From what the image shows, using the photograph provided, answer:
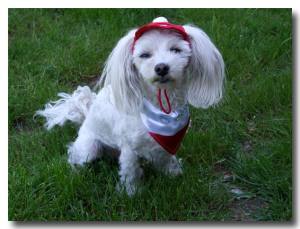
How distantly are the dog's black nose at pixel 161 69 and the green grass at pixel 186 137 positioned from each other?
0.88 metres

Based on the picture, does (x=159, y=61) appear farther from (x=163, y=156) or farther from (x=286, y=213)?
(x=286, y=213)

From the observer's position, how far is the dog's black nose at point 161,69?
10.1 ft

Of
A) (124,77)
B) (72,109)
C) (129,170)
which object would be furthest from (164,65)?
(72,109)

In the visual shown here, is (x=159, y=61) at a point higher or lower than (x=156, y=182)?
higher

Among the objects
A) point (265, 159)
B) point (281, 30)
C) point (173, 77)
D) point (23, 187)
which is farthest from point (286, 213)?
point (281, 30)

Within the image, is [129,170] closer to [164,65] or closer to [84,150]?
[84,150]

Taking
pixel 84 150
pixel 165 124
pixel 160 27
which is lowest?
pixel 84 150

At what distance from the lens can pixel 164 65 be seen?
121 inches

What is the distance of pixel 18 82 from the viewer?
493 centimetres

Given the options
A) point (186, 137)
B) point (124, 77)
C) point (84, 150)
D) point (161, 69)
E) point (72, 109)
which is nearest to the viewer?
point (161, 69)

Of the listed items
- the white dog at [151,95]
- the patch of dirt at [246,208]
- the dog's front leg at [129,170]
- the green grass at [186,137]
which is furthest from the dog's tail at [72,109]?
the patch of dirt at [246,208]

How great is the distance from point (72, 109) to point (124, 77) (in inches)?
45.8

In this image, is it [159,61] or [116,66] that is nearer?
[159,61]

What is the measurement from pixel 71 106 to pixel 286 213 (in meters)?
1.80
